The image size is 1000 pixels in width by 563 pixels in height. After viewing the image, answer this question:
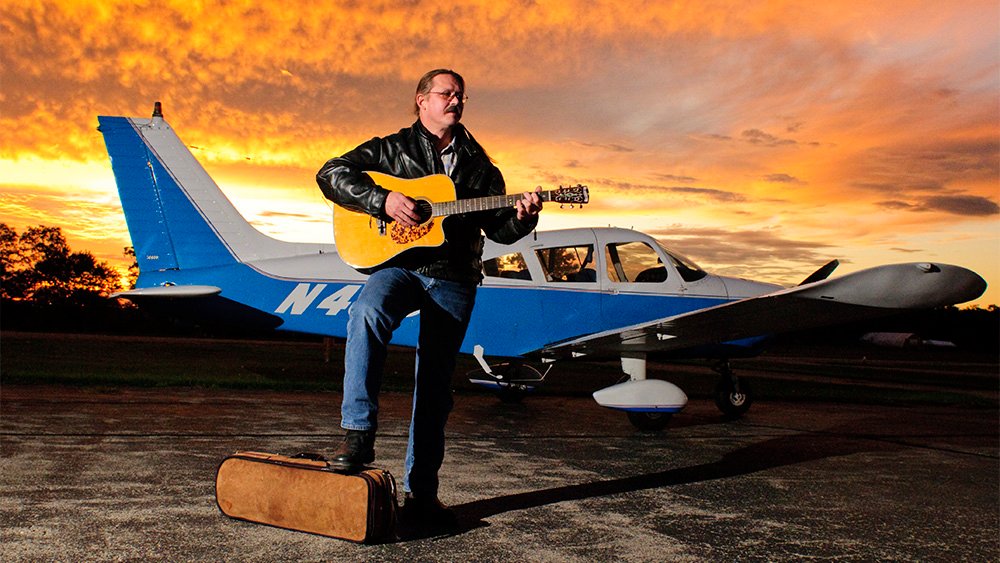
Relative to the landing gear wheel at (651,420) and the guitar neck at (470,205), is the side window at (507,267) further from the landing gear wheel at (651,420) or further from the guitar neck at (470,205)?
the guitar neck at (470,205)

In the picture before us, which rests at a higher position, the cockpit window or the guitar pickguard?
the cockpit window

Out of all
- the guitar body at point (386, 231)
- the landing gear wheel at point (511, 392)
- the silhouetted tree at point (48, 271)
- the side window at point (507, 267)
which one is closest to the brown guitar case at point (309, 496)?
the guitar body at point (386, 231)

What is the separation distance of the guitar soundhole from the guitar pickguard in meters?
0.04

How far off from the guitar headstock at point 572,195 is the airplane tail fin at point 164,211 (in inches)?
235

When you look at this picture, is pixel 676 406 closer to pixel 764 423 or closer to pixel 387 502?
pixel 764 423

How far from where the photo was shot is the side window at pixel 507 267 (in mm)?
8531

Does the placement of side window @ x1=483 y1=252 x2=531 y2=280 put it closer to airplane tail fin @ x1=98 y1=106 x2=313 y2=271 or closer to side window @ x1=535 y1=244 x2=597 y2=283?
side window @ x1=535 y1=244 x2=597 y2=283

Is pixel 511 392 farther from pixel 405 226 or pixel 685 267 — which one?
pixel 405 226

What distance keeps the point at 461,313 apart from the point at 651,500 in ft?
5.25

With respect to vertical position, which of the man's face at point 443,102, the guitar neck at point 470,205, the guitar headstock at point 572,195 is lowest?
the guitar neck at point 470,205

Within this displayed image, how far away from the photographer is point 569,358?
9.10 metres

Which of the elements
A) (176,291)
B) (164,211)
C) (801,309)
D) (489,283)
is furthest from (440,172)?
(164,211)

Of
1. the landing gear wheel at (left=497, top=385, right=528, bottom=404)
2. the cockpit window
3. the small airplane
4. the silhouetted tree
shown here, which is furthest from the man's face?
the silhouetted tree

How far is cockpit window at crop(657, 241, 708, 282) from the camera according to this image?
8875mm
